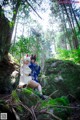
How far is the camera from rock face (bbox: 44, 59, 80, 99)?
8.75 meters

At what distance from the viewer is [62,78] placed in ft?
30.4

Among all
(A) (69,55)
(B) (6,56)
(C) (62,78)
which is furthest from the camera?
(A) (69,55)

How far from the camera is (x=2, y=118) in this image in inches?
128

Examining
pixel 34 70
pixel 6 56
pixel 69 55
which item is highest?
pixel 69 55

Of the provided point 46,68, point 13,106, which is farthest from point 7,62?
point 13,106

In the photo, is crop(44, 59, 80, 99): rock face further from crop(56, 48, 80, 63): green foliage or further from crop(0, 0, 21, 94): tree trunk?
crop(56, 48, 80, 63): green foliage

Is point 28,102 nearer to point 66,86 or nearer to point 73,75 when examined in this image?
point 66,86

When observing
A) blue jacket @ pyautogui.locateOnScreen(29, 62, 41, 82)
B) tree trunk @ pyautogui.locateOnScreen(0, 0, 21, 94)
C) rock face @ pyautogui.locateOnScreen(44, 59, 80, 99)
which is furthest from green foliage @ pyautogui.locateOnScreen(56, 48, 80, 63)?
blue jacket @ pyautogui.locateOnScreen(29, 62, 41, 82)

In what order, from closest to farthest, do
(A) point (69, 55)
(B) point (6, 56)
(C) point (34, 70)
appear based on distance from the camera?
1. (C) point (34, 70)
2. (B) point (6, 56)
3. (A) point (69, 55)

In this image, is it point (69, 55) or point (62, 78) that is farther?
point (69, 55)

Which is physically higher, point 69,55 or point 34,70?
point 69,55

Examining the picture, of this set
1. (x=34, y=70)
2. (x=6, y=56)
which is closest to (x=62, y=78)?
(x=34, y=70)

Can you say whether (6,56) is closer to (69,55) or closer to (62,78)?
(62,78)

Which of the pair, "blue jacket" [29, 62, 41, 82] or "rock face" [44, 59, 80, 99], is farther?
"rock face" [44, 59, 80, 99]
